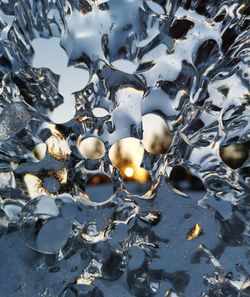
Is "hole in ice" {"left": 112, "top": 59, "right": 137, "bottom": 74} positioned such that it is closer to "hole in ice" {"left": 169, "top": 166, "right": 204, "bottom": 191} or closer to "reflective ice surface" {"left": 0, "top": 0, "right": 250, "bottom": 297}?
"reflective ice surface" {"left": 0, "top": 0, "right": 250, "bottom": 297}

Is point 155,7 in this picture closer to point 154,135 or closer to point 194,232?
point 154,135

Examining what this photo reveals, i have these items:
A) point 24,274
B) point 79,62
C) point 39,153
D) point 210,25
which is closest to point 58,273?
point 24,274

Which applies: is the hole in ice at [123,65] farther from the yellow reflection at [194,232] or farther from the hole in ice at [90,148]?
the yellow reflection at [194,232]

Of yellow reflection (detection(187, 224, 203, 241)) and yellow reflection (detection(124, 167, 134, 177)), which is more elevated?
yellow reflection (detection(124, 167, 134, 177))

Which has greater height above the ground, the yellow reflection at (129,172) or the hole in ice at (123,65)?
the hole in ice at (123,65)

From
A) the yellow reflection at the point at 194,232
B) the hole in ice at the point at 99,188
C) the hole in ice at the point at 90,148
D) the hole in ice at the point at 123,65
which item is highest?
the hole in ice at the point at 123,65

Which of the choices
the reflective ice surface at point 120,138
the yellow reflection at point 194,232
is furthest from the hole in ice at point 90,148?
the yellow reflection at point 194,232

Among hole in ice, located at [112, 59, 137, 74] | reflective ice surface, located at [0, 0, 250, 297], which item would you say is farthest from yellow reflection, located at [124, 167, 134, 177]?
hole in ice, located at [112, 59, 137, 74]
